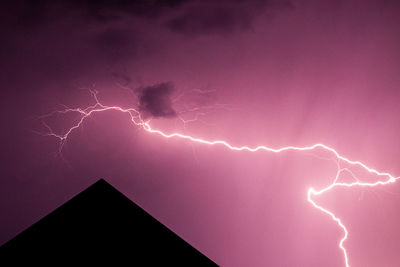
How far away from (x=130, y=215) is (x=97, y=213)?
0.17m

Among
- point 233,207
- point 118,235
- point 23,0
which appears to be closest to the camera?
point 118,235

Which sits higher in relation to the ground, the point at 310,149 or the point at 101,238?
the point at 310,149

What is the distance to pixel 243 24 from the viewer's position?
4668 mm

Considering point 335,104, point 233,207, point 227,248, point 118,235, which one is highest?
point 335,104

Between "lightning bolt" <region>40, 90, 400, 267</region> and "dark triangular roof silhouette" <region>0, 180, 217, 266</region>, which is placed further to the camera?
"lightning bolt" <region>40, 90, 400, 267</region>

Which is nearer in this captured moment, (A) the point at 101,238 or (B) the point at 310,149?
(A) the point at 101,238

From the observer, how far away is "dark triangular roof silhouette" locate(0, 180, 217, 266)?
1175 mm

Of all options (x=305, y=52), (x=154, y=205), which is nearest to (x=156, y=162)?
(x=154, y=205)

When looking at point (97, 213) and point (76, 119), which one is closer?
point (97, 213)

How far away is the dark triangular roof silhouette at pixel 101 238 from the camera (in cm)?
117

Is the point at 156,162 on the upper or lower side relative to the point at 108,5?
lower

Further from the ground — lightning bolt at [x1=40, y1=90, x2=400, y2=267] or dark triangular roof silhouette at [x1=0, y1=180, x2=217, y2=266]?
lightning bolt at [x1=40, y1=90, x2=400, y2=267]

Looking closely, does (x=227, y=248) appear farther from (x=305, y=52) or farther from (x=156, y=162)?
(x=305, y=52)

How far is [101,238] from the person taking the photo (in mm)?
1235
